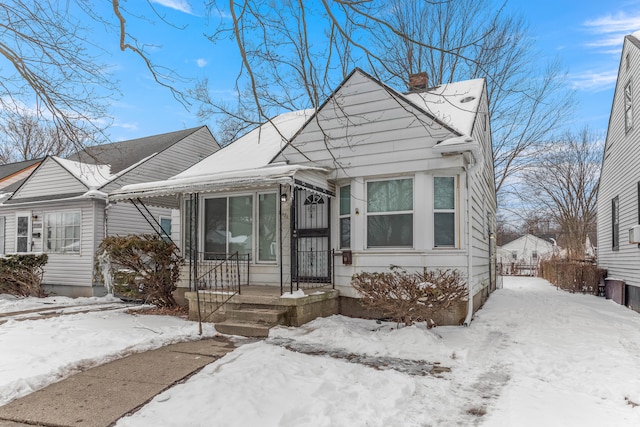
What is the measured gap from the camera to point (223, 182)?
296 inches

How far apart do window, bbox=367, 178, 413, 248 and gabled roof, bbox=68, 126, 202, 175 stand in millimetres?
9007

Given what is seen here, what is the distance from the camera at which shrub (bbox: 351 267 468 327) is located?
625 cm

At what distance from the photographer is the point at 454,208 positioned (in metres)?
7.17

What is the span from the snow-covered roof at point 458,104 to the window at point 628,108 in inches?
157

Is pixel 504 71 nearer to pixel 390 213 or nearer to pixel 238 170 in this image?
pixel 390 213

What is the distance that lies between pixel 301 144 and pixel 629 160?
28.0 feet

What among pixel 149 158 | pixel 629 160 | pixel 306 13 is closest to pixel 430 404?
pixel 306 13

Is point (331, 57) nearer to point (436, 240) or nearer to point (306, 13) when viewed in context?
point (306, 13)

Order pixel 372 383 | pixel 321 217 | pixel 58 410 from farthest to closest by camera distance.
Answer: pixel 321 217 < pixel 372 383 < pixel 58 410

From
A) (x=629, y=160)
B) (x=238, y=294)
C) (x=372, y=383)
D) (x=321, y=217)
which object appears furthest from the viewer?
(x=629, y=160)

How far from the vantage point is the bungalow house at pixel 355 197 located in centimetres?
714

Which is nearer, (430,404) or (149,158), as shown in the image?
(430,404)

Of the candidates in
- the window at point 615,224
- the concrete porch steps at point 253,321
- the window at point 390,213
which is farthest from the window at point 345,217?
the window at point 615,224

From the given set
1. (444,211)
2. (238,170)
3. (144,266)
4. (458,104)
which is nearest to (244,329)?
(144,266)
